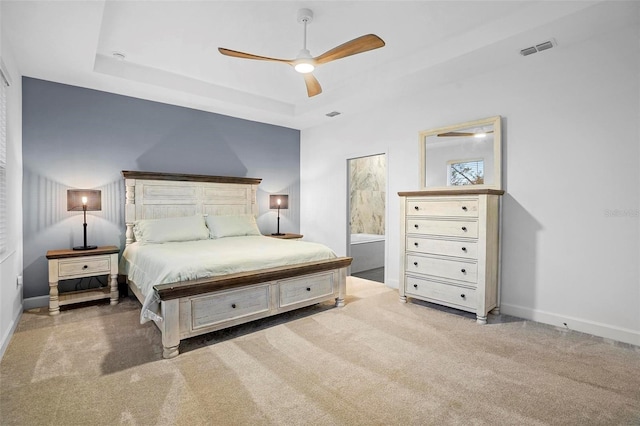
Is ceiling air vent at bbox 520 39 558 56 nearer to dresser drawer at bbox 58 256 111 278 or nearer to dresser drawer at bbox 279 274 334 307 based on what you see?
dresser drawer at bbox 279 274 334 307

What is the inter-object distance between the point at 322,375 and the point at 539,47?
3437 mm

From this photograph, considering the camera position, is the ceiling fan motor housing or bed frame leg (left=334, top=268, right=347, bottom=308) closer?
the ceiling fan motor housing

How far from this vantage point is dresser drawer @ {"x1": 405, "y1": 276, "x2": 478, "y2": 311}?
331cm

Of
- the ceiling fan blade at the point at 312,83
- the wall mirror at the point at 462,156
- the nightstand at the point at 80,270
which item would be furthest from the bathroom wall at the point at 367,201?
the nightstand at the point at 80,270

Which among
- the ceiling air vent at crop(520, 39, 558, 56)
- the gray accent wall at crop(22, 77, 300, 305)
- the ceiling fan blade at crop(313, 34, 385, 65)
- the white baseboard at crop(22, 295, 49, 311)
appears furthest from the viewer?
the gray accent wall at crop(22, 77, 300, 305)

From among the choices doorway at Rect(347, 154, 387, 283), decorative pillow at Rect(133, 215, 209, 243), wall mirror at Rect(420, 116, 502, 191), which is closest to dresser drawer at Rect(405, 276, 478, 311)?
wall mirror at Rect(420, 116, 502, 191)

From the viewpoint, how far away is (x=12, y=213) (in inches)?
125

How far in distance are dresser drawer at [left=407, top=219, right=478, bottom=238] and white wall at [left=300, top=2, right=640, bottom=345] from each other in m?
0.49

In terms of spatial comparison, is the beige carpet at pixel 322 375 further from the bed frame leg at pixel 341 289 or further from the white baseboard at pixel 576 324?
the bed frame leg at pixel 341 289

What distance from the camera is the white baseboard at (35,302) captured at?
11.9 feet

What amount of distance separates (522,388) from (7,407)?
3.08 metres

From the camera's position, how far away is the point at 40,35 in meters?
2.79

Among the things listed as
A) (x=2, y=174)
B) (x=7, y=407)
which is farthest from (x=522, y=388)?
(x=2, y=174)

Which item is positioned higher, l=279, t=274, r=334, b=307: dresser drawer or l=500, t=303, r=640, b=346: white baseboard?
l=279, t=274, r=334, b=307: dresser drawer
